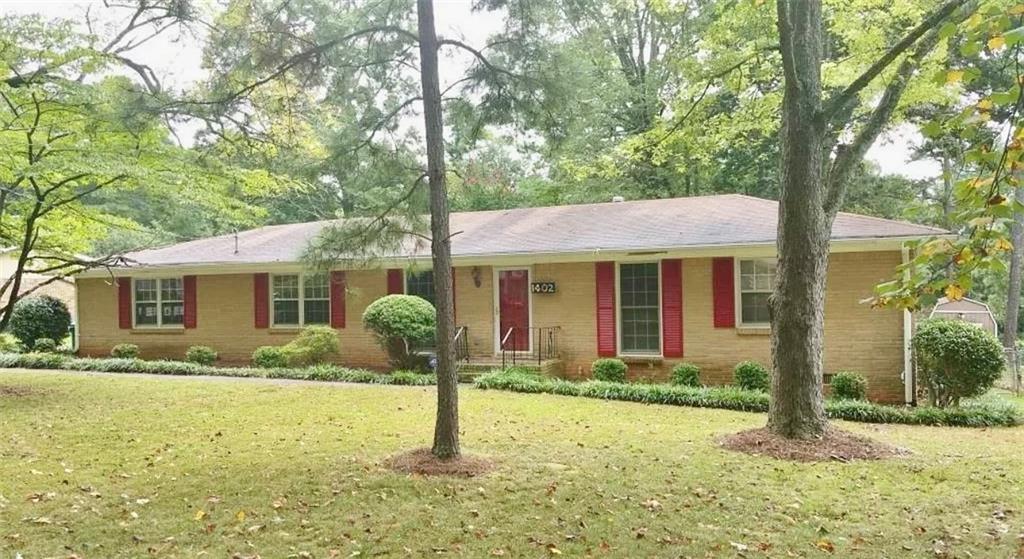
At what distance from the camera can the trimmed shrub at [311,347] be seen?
14.7 metres

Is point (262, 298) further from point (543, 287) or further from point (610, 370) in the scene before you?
point (610, 370)

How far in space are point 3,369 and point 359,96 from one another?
521 inches

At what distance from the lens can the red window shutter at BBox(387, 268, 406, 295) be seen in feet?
49.7

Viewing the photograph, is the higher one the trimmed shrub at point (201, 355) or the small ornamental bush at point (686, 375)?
→ the trimmed shrub at point (201, 355)

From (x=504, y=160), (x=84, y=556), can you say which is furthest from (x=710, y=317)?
(x=504, y=160)

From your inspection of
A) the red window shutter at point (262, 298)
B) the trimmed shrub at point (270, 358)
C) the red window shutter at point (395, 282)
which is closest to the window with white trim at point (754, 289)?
the red window shutter at point (395, 282)

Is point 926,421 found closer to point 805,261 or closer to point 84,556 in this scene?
point 805,261

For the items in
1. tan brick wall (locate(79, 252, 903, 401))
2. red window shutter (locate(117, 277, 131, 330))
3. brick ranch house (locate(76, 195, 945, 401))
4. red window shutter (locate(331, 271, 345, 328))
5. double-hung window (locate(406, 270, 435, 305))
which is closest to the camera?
tan brick wall (locate(79, 252, 903, 401))

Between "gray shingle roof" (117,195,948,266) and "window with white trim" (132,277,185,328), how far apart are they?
0.59 meters

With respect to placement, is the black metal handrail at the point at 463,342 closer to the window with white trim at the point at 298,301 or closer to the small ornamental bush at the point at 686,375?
the window with white trim at the point at 298,301

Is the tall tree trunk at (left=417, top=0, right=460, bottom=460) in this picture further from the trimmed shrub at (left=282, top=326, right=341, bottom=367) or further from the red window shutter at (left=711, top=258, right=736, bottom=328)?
the trimmed shrub at (left=282, top=326, right=341, bottom=367)

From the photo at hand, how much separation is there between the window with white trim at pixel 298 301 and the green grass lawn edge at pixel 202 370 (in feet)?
5.31

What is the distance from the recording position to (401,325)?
13.4 m

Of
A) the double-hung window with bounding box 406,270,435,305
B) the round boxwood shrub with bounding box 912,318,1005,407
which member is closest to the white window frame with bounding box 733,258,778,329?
the round boxwood shrub with bounding box 912,318,1005,407
